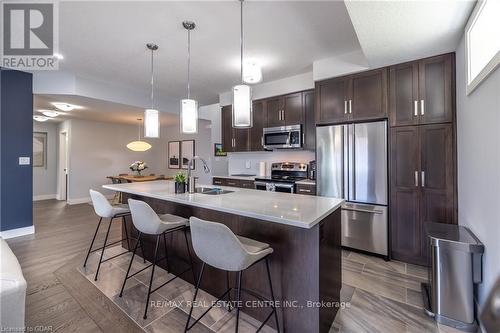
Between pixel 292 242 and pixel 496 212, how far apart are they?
1333mm

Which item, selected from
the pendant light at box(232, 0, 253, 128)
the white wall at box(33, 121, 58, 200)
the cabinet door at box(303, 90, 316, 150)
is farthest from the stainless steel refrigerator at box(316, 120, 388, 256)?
the white wall at box(33, 121, 58, 200)

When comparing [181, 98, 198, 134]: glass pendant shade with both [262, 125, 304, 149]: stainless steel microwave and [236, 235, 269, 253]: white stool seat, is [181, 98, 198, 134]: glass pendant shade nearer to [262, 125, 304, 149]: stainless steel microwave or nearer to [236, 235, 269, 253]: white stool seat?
[236, 235, 269, 253]: white stool seat

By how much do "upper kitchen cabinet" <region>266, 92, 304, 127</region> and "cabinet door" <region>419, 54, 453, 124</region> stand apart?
5.43 ft

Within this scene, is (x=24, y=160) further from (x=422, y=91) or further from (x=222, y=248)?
(x=422, y=91)

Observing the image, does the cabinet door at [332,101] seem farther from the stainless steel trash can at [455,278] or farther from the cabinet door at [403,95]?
the stainless steel trash can at [455,278]

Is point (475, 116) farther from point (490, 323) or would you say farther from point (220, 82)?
point (220, 82)

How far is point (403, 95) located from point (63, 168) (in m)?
8.73

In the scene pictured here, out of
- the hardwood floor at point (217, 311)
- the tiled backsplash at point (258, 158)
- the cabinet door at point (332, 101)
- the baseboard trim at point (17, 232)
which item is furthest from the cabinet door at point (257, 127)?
the baseboard trim at point (17, 232)

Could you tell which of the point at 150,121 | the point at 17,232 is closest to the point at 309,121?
the point at 150,121

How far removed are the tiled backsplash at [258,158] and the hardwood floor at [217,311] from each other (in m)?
1.78

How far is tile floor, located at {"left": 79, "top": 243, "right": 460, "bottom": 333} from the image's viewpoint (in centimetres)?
179

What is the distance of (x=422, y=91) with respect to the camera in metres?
2.70

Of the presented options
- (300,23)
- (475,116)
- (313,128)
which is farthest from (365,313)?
(300,23)

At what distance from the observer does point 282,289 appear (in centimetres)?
171
